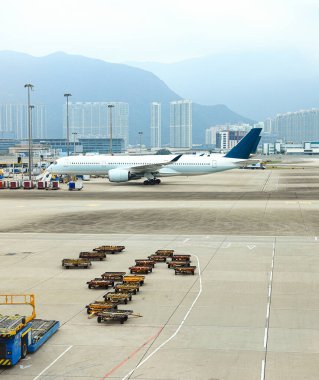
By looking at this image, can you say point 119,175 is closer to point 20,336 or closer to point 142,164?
point 142,164

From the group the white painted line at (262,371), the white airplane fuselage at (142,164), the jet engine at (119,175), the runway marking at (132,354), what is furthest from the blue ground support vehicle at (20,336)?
the white airplane fuselage at (142,164)

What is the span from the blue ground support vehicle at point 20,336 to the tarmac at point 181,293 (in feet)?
0.89

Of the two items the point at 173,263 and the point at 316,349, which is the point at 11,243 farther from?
the point at 316,349

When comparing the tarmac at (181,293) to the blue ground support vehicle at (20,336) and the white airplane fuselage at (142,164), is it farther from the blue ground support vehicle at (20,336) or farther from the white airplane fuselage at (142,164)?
the white airplane fuselage at (142,164)

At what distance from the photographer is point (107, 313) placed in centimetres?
2012

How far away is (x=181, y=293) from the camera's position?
23875 mm

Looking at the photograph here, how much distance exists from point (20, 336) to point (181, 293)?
878cm

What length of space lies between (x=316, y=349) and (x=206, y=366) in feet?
11.3

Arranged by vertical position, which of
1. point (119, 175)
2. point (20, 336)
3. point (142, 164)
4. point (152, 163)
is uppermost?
point (152, 163)

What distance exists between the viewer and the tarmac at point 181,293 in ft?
53.0

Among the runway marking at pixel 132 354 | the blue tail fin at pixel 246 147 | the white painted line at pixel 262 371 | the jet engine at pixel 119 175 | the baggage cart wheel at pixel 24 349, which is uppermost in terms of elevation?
the blue tail fin at pixel 246 147

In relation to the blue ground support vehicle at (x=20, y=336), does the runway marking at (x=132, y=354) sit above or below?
below

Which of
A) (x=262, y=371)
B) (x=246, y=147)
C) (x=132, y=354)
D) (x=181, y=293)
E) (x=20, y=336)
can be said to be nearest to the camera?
(x=262, y=371)

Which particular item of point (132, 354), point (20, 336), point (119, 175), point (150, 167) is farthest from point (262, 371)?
point (150, 167)
